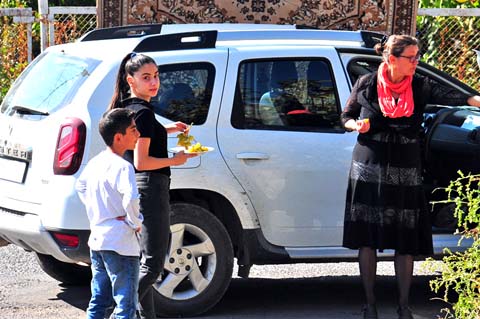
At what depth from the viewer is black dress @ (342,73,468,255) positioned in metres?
6.85

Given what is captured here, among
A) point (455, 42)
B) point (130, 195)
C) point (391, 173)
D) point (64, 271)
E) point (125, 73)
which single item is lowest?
point (64, 271)

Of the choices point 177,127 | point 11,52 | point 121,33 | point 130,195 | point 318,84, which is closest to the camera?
point 130,195

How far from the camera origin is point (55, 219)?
6762mm

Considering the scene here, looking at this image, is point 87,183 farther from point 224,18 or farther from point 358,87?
point 224,18

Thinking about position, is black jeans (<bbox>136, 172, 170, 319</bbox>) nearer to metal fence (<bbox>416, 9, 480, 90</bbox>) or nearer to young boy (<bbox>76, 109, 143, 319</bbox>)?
young boy (<bbox>76, 109, 143, 319</bbox>)

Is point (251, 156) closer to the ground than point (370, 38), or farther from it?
closer to the ground

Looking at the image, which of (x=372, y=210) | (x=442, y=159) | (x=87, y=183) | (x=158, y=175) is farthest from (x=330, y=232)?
(x=87, y=183)

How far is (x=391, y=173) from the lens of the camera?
6848 millimetres

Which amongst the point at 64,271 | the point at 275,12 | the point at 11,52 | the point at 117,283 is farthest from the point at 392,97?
the point at 11,52

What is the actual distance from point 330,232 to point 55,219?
1.90 metres

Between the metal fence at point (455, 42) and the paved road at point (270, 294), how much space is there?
173 inches

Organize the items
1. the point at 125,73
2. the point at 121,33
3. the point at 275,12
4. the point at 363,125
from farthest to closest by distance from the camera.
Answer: the point at 275,12
the point at 121,33
the point at 363,125
the point at 125,73

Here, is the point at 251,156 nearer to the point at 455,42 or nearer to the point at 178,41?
the point at 178,41

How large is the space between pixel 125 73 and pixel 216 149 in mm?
1082
